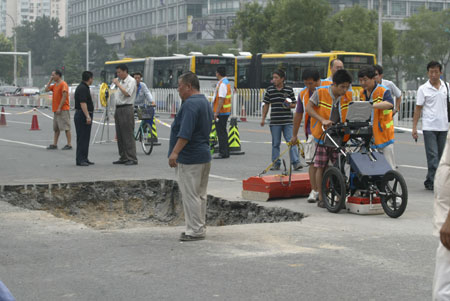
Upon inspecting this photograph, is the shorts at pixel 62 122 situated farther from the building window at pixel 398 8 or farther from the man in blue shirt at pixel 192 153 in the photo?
the building window at pixel 398 8

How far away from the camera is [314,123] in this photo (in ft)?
30.8

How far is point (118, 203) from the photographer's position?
1129 cm

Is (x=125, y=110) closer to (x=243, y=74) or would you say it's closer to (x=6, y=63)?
(x=243, y=74)

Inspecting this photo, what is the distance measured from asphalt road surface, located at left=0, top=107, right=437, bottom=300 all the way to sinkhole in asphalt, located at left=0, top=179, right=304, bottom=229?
86 centimetres

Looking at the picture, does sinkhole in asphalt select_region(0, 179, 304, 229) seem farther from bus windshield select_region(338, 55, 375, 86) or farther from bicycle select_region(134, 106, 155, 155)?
bus windshield select_region(338, 55, 375, 86)

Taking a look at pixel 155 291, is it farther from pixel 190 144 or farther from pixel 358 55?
pixel 358 55

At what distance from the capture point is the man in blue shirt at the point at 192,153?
7.32 m

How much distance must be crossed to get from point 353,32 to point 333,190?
47.5m

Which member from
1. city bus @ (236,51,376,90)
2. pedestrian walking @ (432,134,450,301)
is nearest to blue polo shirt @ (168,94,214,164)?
pedestrian walking @ (432,134,450,301)

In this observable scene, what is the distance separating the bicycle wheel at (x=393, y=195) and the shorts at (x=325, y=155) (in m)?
0.84

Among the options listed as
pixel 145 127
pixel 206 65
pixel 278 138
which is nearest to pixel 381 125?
pixel 278 138

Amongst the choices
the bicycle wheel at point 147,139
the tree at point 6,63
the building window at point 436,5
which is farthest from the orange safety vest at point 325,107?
the tree at point 6,63

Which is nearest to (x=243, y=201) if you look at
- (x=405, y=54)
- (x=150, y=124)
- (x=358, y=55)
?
(x=150, y=124)

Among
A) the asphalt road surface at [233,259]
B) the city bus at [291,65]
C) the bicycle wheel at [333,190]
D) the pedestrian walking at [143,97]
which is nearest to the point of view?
the asphalt road surface at [233,259]
